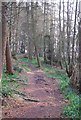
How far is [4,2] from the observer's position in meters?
8.47

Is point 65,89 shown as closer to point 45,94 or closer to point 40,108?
point 45,94

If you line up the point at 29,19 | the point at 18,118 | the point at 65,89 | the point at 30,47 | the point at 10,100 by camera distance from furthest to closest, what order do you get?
1. the point at 30,47
2. the point at 29,19
3. the point at 65,89
4. the point at 10,100
5. the point at 18,118

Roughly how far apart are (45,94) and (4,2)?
198 inches

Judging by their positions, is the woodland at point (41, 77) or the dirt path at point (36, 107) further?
the woodland at point (41, 77)

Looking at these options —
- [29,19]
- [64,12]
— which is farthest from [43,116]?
[29,19]

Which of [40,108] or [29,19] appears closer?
[40,108]

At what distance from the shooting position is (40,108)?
8711 mm

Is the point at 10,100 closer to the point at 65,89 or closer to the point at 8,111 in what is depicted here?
the point at 8,111

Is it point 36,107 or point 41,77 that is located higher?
point 36,107

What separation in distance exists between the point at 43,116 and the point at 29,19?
17.4 metres

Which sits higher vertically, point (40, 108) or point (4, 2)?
point (4, 2)

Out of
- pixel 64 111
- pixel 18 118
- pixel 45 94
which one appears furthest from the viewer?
pixel 45 94

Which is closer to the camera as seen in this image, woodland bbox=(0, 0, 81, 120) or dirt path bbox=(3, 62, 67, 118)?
dirt path bbox=(3, 62, 67, 118)

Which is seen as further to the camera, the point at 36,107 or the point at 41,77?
the point at 41,77
